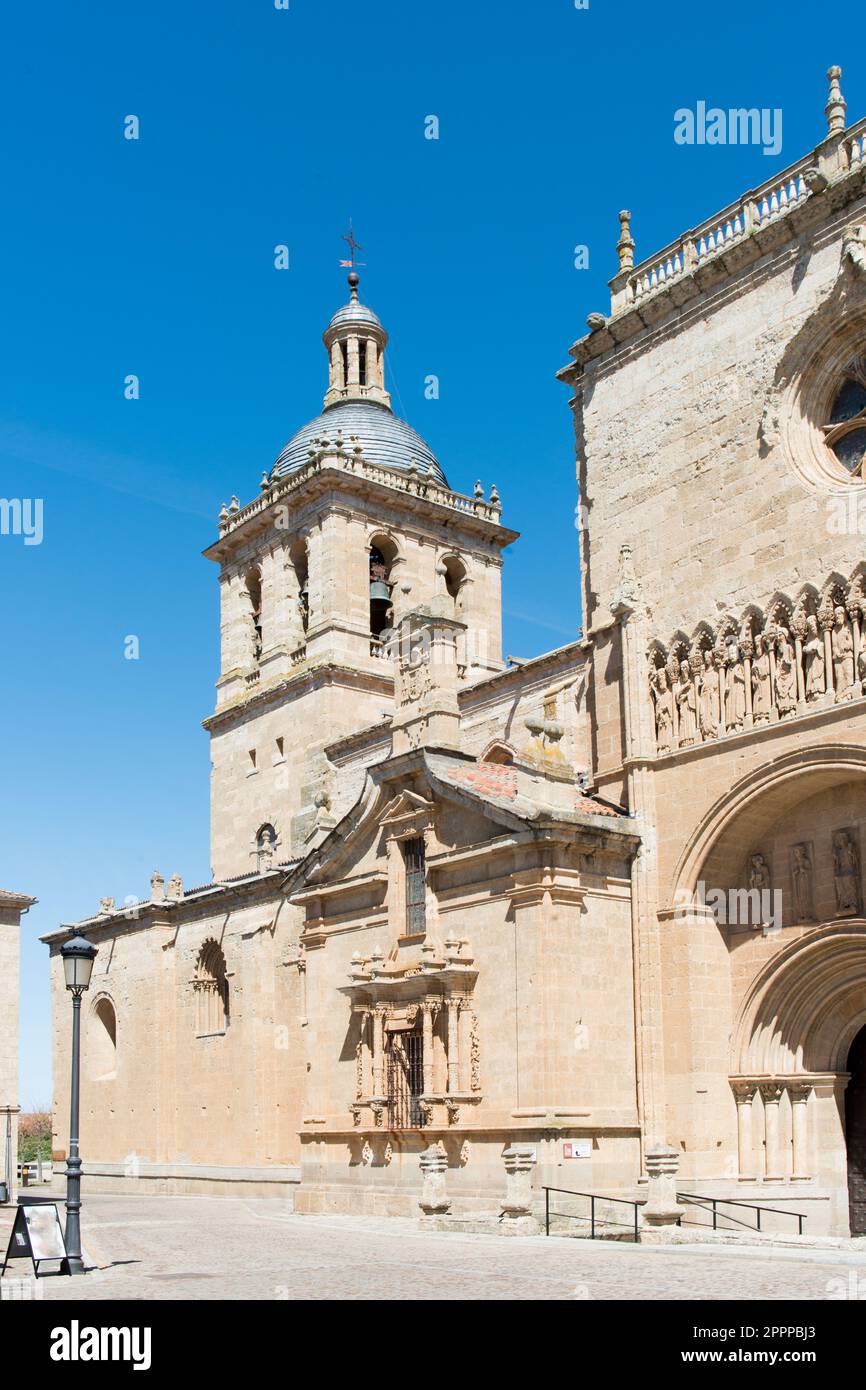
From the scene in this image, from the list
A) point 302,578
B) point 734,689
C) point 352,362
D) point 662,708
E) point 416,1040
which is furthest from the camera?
point 352,362

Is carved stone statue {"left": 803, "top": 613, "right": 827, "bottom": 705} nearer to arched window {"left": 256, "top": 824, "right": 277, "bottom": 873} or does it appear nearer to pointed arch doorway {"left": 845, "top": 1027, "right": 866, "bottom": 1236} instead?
pointed arch doorway {"left": 845, "top": 1027, "right": 866, "bottom": 1236}

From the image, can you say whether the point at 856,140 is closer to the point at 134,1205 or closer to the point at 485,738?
the point at 485,738

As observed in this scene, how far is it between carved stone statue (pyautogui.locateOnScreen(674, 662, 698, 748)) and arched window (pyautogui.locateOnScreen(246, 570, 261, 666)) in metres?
23.4

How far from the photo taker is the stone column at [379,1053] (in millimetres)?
25578

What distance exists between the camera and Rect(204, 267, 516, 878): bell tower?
139 ft

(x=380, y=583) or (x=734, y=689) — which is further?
(x=380, y=583)

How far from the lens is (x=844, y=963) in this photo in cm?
2230

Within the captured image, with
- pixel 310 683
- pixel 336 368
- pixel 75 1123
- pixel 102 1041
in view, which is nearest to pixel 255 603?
pixel 310 683

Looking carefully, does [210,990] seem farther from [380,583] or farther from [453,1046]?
[453,1046]

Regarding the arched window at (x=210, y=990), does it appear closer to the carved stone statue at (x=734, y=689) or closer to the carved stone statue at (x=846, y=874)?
the carved stone statue at (x=734, y=689)

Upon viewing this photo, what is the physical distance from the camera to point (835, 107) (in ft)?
78.2

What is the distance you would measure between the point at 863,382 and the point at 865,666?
481 centimetres

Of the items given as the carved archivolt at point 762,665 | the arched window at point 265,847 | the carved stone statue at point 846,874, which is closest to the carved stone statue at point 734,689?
the carved archivolt at point 762,665

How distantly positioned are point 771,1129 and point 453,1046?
201 inches
